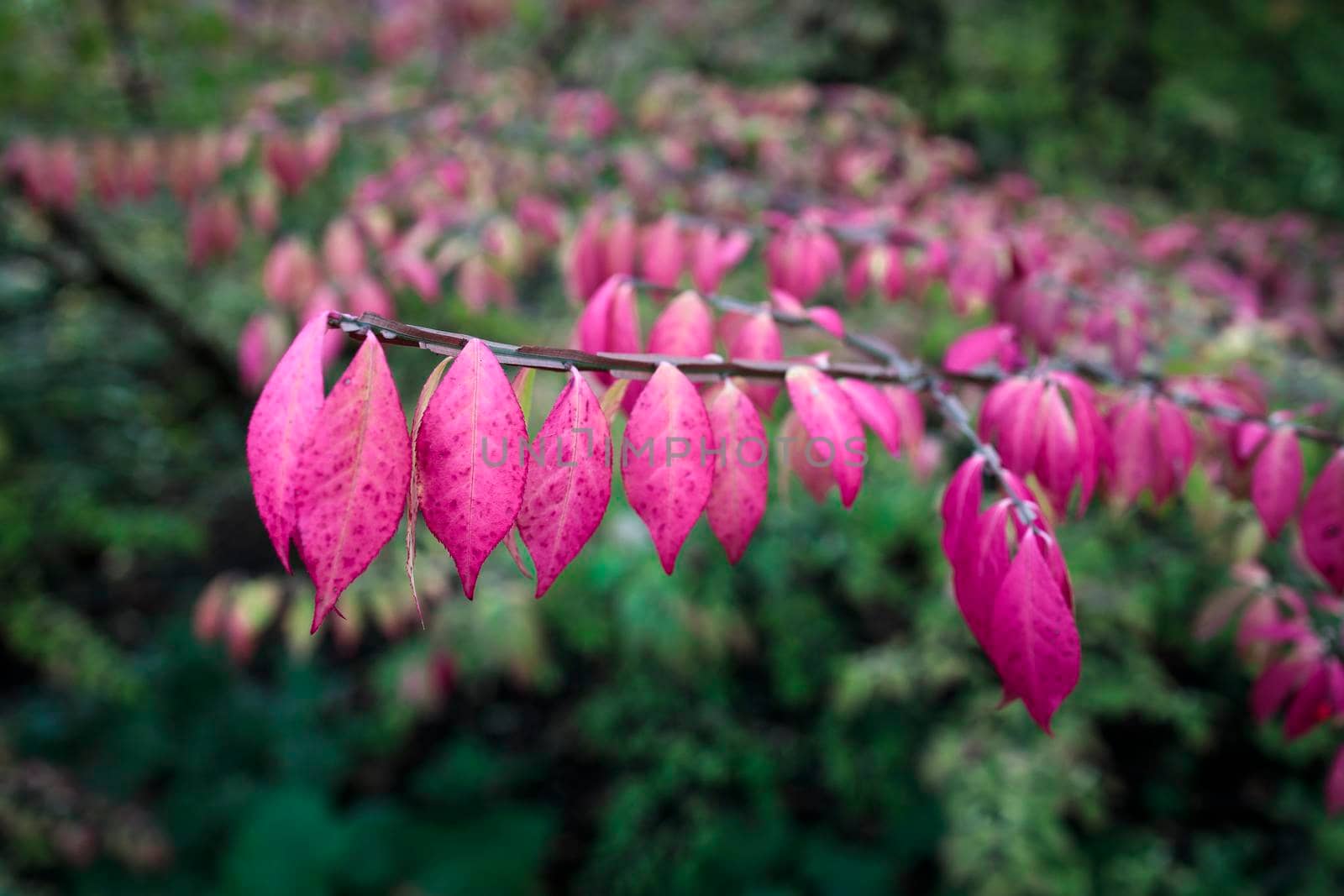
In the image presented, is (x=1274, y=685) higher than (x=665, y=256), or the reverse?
(x=665, y=256)

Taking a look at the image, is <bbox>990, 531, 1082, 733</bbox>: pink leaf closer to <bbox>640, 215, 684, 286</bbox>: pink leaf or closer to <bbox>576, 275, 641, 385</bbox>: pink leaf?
<bbox>576, 275, 641, 385</bbox>: pink leaf

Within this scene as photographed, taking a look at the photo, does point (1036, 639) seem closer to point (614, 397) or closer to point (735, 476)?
point (735, 476)

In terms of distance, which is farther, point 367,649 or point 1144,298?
point 367,649

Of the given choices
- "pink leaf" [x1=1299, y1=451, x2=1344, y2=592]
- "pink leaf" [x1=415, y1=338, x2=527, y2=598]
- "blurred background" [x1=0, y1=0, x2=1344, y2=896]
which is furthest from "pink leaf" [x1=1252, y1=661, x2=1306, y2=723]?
"pink leaf" [x1=415, y1=338, x2=527, y2=598]

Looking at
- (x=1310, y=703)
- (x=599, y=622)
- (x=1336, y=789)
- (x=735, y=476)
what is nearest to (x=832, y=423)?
(x=735, y=476)

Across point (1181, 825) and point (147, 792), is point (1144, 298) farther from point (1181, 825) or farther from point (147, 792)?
point (147, 792)

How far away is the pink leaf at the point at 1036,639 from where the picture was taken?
52 cm

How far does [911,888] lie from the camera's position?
2.21m

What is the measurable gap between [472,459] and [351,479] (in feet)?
0.23

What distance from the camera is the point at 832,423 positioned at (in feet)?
1.99

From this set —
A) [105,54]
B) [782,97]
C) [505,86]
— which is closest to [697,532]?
[782,97]

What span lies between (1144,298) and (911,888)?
5.79 ft

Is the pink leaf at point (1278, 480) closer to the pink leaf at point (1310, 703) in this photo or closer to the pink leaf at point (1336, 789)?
the pink leaf at point (1310, 703)

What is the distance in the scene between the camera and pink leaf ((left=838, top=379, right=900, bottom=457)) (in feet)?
2.27
